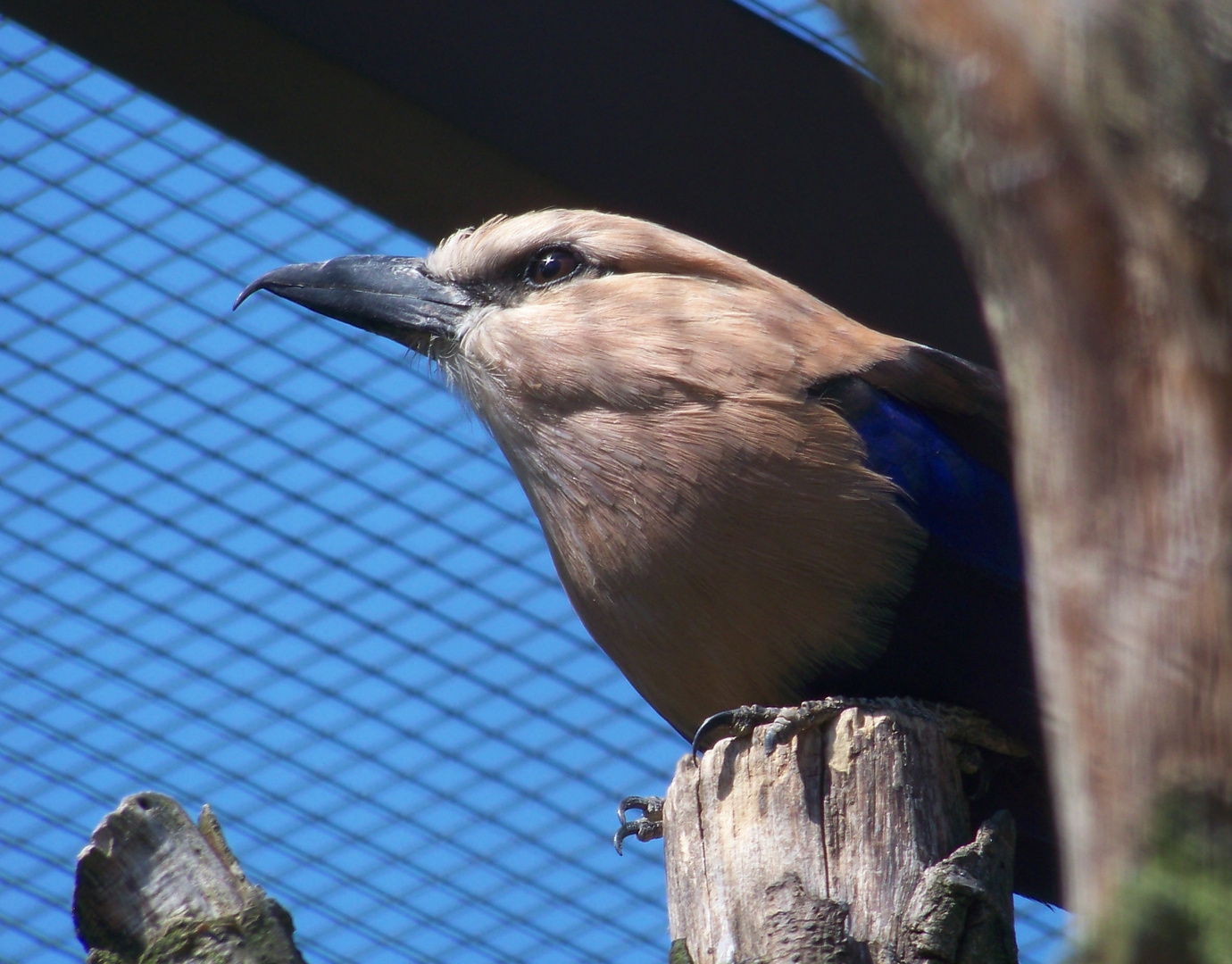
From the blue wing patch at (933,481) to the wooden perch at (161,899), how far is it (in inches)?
60.7

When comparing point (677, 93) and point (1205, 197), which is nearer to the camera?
point (1205, 197)

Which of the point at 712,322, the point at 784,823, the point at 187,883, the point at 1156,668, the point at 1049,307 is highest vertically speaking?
the point at 1049,307

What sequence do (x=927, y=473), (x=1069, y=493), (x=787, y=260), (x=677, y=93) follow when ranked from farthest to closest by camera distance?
(x=787, y=260) → (x=677, y=93) → (x=927, y=473) → (x=1069, y=493)

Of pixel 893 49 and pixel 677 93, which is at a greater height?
pixel 893 49

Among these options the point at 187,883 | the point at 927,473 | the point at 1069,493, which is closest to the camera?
the point at 1069,493

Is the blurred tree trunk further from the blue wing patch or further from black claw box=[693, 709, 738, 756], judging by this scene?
the blue wing patch

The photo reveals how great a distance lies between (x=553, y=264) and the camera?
12.0ft

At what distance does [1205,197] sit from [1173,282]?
6 cm

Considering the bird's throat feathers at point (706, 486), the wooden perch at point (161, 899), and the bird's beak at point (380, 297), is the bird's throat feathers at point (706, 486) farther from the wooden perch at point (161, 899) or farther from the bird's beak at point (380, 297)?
the wooden perch at point (161, 899)

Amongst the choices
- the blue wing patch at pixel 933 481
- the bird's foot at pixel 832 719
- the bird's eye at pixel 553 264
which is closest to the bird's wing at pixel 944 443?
the blue wing patch at pixel 933 481

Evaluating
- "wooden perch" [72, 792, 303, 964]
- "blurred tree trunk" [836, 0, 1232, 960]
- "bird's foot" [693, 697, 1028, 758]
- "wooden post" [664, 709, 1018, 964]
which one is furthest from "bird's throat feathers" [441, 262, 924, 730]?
"blurred tree trunk" [836, 0, 1232, 960]

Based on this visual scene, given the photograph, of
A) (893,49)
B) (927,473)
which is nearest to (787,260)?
(927,473)

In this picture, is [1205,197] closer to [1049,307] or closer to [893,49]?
[1049,307]

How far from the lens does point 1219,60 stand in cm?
99
